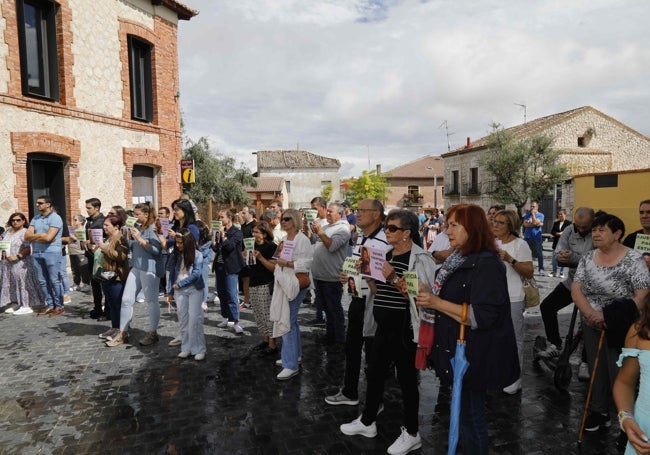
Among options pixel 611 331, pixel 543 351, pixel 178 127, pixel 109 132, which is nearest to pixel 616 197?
pixel 543 351

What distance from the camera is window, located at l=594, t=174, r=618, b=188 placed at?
13874mm

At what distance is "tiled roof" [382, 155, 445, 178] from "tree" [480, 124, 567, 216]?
30.1 m

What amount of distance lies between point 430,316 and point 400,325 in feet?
2.15

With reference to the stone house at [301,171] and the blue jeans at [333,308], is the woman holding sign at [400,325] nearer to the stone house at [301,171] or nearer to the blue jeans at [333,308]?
the blue jeans at [333,308]

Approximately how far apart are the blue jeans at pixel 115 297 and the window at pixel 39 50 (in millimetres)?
7346

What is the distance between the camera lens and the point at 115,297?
617 centimetres

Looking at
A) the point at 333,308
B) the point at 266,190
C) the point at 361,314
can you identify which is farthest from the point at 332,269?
the point at 266,190

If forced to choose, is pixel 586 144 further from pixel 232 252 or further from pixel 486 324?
pixel 486 324

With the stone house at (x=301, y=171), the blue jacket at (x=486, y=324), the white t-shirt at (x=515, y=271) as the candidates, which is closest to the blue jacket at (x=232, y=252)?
the white t-shirt at (x=515, y=271)

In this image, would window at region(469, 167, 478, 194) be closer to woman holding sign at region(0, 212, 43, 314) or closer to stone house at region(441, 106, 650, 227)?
stone house at region(441, 106, 650, 227)

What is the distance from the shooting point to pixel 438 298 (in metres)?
2.70

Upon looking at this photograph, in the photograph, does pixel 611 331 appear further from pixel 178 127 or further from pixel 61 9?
pixel 178 127

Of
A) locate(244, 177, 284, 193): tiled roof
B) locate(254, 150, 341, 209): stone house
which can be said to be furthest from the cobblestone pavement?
locate(254, 150, 341, 209): stone house

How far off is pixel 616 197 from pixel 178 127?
1482 cm
